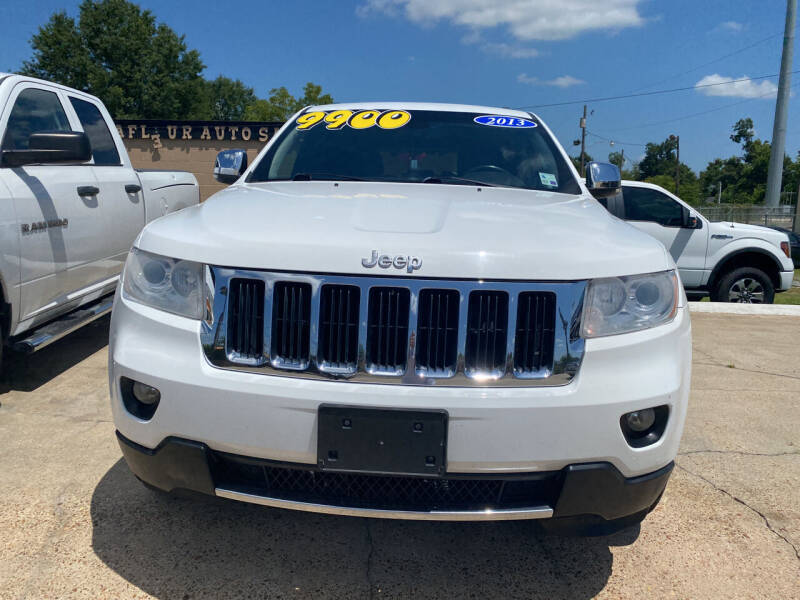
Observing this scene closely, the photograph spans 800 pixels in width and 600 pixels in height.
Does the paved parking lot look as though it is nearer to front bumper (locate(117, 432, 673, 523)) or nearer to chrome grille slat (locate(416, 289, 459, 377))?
front bumper (locate(117, 432, 673, 523))

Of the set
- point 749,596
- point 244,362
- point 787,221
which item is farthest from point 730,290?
point 787,221

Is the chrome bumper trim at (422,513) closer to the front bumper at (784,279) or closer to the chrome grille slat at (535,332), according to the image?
the chrome grille slat at (535,332)

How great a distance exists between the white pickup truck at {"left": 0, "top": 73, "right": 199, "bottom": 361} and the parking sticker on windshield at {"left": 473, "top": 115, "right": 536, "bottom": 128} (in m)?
2.29

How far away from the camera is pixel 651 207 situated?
315 inches

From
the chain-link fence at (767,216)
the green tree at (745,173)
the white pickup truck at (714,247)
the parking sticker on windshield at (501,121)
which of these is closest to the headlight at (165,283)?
the parking sticker on windshield at (501,121)

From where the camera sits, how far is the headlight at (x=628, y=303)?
1.84 metres

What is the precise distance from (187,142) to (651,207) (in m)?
17.6

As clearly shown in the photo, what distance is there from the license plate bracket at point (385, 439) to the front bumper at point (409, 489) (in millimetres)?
63

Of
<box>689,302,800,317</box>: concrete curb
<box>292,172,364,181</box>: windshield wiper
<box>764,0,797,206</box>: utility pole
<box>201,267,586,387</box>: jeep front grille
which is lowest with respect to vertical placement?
<box>689,302,800,317</box>: concrete curb

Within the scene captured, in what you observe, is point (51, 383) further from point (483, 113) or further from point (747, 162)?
point (747, 162)

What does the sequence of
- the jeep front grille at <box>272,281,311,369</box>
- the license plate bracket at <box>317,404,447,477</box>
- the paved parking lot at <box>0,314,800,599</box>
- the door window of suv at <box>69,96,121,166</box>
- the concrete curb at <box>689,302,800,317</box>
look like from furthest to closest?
1. the concrete curb at <box>689,302,800,317</box>
2. the door window of suv at <box>69,96,121,166</box>
3. the paved parking lot at <box>0,314,800,599</box>
4. the jeep front grille at <box>272,281,311,369</box>
5. the license plate bracket at <box>317,404,447,477</box>

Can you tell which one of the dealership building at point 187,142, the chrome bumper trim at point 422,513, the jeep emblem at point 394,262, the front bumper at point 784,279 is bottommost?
the chrome bumper trim at point 422,513

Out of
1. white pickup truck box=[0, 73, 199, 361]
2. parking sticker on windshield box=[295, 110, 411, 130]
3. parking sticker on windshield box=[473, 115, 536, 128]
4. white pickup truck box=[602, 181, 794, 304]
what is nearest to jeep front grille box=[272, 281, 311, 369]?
parking sticker on windshield box=[295, 110, 411, 130]

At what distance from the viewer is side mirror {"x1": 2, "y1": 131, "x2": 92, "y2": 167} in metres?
3.34
